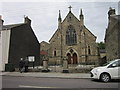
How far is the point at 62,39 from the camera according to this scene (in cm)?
4300

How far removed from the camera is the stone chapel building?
1586 inches

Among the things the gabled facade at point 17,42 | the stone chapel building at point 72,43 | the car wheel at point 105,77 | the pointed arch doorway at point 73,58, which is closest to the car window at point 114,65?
the car wheel at point 105,77

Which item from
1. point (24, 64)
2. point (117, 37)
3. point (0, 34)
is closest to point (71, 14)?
point (117, 37)

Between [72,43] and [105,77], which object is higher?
[72,43]

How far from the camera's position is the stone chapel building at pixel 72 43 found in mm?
40281

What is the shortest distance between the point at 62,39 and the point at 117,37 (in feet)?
61.2

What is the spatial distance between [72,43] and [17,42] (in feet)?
57.7

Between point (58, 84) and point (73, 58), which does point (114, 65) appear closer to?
point (58, 84)

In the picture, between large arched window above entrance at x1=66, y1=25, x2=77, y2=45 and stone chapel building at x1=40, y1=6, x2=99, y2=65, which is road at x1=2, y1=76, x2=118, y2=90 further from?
large arched window above entrance at x1=66, y1=25, x2=77, y2=45

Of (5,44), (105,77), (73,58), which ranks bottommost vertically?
(105,77)

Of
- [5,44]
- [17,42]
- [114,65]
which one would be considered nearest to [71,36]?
[17,42]

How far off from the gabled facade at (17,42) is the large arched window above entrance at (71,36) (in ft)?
34.7

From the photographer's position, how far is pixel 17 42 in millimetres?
27969

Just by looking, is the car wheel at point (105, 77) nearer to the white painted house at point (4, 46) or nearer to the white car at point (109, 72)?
the white car at point (109, 72)
